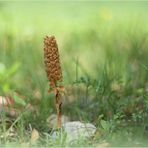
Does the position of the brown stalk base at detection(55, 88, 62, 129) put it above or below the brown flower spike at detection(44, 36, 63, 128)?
below

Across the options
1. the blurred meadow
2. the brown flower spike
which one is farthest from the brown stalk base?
the blurred meadow

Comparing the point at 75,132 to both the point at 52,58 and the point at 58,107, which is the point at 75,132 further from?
the point at 52,58

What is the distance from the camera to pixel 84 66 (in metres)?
4.95

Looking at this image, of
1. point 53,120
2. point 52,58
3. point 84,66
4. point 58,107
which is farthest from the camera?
point 84,66

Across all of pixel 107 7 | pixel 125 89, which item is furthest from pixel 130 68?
pixel 107 7

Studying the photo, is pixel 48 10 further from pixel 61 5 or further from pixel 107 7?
pixel 107 7

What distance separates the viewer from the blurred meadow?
3098 millimetres

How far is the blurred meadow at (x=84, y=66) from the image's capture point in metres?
3.10

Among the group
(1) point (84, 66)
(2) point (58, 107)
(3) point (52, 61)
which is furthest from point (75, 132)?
(1) point (84, 66)

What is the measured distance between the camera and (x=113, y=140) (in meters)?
2.89

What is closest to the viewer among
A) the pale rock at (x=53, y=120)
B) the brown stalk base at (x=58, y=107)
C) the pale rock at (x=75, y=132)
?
the pale rock at (x=75, y=132)

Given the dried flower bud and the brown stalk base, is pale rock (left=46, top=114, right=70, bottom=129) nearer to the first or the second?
the brown stalk base

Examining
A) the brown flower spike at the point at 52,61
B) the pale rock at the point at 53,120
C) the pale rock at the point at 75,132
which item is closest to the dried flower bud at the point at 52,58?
the brown flower spike at the point at 52,61

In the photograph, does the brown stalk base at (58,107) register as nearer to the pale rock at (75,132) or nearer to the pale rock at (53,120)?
the pale rock at (75,132)
